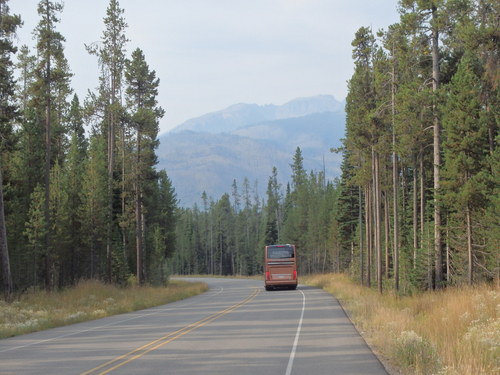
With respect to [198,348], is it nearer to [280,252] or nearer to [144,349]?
[144,349]

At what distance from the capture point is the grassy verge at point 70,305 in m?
20.4

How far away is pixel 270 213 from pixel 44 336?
350 ft

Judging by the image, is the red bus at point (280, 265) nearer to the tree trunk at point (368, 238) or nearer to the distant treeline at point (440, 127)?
the tree trunk at point (368, 238)

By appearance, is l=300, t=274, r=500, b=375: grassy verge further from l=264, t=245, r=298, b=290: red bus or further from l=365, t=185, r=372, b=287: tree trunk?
l=264, t=245, r=298, b=290: red bus

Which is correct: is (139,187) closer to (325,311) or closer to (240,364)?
(325,311)

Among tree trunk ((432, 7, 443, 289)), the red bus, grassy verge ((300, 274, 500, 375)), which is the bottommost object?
the red bus

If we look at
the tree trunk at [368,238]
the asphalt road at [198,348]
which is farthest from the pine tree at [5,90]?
the tree trunk at [368,238]

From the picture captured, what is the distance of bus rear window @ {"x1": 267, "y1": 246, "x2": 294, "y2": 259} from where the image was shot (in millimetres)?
44438

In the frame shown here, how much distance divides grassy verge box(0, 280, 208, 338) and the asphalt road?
1.37 metres

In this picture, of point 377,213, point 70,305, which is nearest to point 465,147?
point 377,213

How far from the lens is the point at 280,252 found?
44594 millimetres

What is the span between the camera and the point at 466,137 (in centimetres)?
2453

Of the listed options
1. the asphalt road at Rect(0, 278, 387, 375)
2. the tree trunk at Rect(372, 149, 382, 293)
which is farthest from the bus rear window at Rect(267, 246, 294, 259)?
the asphalt road at Rect(0, 278, 387, 375)

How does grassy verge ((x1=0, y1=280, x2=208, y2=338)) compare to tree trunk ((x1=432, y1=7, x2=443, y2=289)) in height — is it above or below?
below
